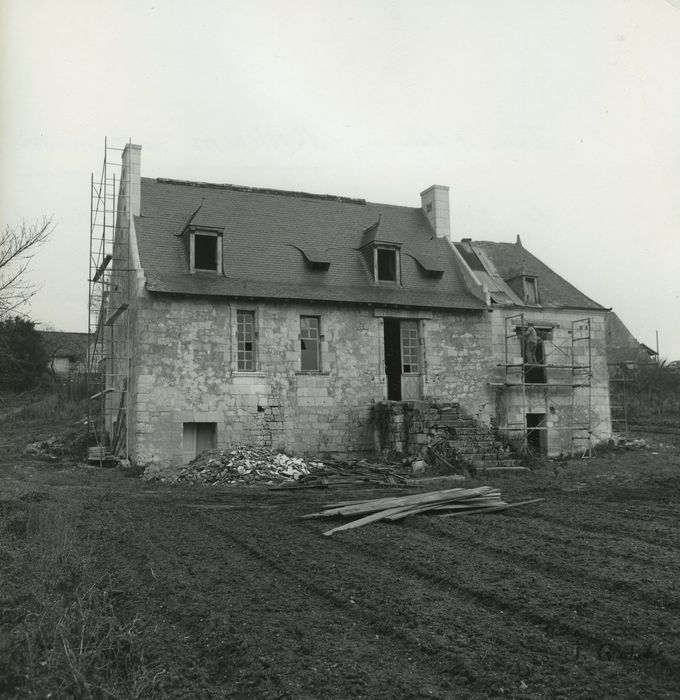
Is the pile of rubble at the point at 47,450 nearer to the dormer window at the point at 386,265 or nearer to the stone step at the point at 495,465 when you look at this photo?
the dormer window at the point at 386,265

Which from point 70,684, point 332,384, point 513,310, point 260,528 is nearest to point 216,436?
point 332,384

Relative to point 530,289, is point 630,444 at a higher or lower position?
lower

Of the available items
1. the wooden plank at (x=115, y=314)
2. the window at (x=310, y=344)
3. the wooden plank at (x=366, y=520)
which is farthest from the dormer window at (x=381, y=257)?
the wooden plank at (x=366, y=520)

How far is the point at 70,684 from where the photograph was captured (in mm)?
4871

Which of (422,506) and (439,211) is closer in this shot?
(422,506)

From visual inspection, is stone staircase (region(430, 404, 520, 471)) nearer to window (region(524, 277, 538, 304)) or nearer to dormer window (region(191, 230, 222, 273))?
window (region(524, 277, 538, 304))

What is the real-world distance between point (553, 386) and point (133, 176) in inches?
587

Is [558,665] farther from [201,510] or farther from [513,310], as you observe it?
[513,310]

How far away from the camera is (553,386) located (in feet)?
79.2

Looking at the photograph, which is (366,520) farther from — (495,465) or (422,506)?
(495,465)

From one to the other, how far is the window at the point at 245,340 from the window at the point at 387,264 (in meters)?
4.70

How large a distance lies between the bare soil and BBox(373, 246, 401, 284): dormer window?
1138cm

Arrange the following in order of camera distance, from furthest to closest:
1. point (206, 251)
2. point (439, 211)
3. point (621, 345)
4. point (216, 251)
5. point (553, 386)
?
1. point (621, 345)
2. point (439, 211)
3. point (553, 386)
4. point (206, 251)
5. point (216, 251)

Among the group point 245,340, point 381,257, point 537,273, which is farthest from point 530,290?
point 245,340
